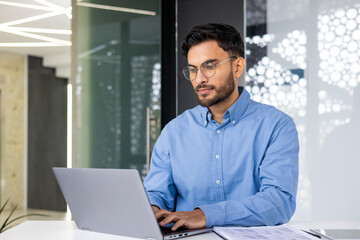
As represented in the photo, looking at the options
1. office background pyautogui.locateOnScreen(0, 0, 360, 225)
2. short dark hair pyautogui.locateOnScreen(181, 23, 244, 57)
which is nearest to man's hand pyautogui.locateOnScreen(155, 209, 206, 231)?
short dark hair pyautogui.locateOnScreen(181, 23, 244, 57)

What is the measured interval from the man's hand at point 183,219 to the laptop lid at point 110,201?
0.10 metres

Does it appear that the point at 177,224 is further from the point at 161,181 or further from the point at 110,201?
the point at 161,181

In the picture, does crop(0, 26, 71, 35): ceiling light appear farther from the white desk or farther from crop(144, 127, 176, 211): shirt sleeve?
the white desk

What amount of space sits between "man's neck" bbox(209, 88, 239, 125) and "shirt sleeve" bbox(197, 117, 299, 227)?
8.9 inches

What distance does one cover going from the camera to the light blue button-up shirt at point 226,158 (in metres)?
1.85

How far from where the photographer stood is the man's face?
1955 mm

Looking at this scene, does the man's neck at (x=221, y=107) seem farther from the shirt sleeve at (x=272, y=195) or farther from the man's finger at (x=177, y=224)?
the man's finger at (x=177, y=224)

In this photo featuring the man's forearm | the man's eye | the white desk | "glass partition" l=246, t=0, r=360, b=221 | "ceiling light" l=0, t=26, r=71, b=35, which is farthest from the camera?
"ceiling light" l=0, t=26, r=71, b=35

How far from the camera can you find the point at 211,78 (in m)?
1.97

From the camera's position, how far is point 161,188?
1.98 m

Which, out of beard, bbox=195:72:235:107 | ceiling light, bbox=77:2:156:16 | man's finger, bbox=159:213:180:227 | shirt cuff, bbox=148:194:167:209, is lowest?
shirt cuff, bbox=148:194:167:209

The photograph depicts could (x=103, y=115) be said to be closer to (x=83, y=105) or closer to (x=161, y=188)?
(x=83, y=105)

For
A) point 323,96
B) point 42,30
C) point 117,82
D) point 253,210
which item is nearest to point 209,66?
point 253,210

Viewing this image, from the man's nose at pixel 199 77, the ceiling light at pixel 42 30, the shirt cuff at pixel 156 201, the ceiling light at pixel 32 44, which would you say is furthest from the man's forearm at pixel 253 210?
the ceiling light at pixel 32 44
